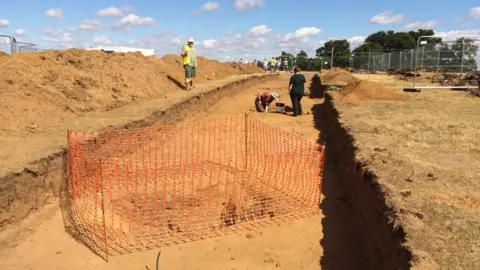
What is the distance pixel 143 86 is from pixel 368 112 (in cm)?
719

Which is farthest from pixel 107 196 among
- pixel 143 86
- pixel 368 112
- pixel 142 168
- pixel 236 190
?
pixel 143 86

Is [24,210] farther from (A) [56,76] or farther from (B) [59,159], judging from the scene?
(A) [56,76]

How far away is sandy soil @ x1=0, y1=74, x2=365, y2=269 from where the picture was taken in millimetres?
3984

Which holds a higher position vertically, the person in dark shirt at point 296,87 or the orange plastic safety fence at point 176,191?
the person in dark shirt at point 296,87

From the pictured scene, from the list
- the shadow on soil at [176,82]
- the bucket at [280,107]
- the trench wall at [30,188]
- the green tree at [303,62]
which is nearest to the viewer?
the trench wall at [30,188]

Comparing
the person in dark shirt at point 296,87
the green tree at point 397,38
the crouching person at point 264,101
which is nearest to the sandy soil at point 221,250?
the person in dark shirt at point 296,87

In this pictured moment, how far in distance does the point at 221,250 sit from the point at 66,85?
6887 millimetres

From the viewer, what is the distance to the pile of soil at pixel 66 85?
7414mm

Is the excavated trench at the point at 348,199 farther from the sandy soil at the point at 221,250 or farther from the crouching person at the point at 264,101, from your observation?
the crouching person at the point at 264,101

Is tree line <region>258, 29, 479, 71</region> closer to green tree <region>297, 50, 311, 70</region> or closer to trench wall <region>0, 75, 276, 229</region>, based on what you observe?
green tree <region>297, 50, 311, 70</region>

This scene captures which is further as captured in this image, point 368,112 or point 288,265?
point 368,112

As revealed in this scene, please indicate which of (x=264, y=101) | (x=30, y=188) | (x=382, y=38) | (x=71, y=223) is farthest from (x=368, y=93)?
(x=382, y=38)

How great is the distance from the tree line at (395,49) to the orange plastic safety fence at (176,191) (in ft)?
37.8

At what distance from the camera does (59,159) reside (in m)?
5.49
